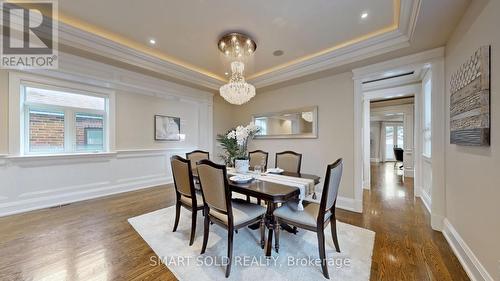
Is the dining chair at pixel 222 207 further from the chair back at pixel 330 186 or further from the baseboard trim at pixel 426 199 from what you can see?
the baseboard trim at pixel 426 199

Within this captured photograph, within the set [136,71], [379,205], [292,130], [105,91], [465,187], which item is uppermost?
[136,71]

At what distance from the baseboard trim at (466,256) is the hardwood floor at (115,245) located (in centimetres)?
6

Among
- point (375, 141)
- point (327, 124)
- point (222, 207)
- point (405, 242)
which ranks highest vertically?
point (327, 124)

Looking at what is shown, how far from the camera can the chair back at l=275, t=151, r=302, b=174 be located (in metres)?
3.08

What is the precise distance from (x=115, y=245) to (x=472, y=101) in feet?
12.5

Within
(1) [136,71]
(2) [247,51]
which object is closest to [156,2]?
(2) [247,51]

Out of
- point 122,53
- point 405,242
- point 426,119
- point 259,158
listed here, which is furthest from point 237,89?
point 426,119

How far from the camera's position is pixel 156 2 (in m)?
2.10

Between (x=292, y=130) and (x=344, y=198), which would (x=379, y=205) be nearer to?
(x=344, y=198)

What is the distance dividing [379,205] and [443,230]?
3.28ft

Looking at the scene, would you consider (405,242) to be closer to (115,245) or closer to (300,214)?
(300,214)

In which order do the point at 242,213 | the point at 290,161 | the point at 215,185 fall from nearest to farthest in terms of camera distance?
the point at 215,185, the point at 242,213, the point at 290,161

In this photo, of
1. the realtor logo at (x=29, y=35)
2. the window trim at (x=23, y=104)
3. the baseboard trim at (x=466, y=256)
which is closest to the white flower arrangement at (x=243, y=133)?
the baseboard trim at (x=466, y=256)

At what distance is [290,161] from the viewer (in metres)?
3.19
